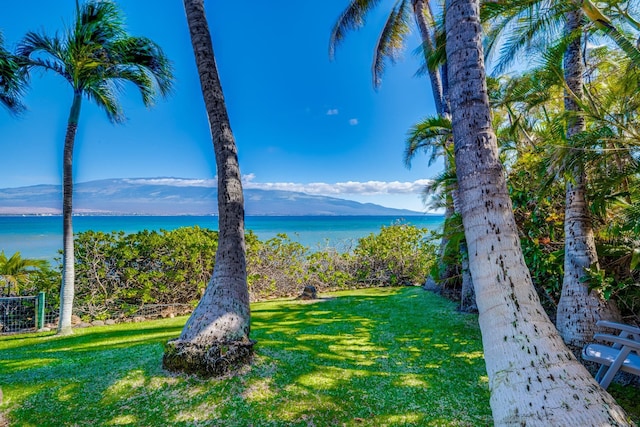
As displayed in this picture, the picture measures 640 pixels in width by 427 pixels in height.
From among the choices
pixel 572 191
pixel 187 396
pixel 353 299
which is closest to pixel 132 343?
pixel 187 396

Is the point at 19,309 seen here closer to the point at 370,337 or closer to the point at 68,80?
the point at 68,80

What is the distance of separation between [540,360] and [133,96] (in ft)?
28.7

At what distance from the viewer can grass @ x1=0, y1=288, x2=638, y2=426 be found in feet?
9.39

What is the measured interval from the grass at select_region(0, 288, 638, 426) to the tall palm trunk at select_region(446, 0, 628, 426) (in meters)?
1.17

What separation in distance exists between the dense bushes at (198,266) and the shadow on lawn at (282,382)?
1.75m

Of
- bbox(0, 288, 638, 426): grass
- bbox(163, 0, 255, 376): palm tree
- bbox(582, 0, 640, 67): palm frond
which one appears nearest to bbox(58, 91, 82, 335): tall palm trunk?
bbox(0, 288, 638, 426): grass

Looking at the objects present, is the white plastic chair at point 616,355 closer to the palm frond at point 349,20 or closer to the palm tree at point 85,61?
the palm tree at point 85,61

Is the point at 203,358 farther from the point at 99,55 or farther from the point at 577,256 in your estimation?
the point at 99,55

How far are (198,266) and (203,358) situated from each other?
202 inches

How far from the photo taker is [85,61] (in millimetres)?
5934

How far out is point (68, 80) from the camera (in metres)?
6.27

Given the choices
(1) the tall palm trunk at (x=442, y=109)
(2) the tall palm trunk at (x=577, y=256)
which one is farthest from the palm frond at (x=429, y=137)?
(2) the tall palm trunk at (x=577, y=256)

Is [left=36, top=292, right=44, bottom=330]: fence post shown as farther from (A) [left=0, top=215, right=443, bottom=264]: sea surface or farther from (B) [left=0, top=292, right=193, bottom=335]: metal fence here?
(A) [left=0, top=215, right=443, bottom=264]: sea surface

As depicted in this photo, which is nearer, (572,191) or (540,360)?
(540,360)
